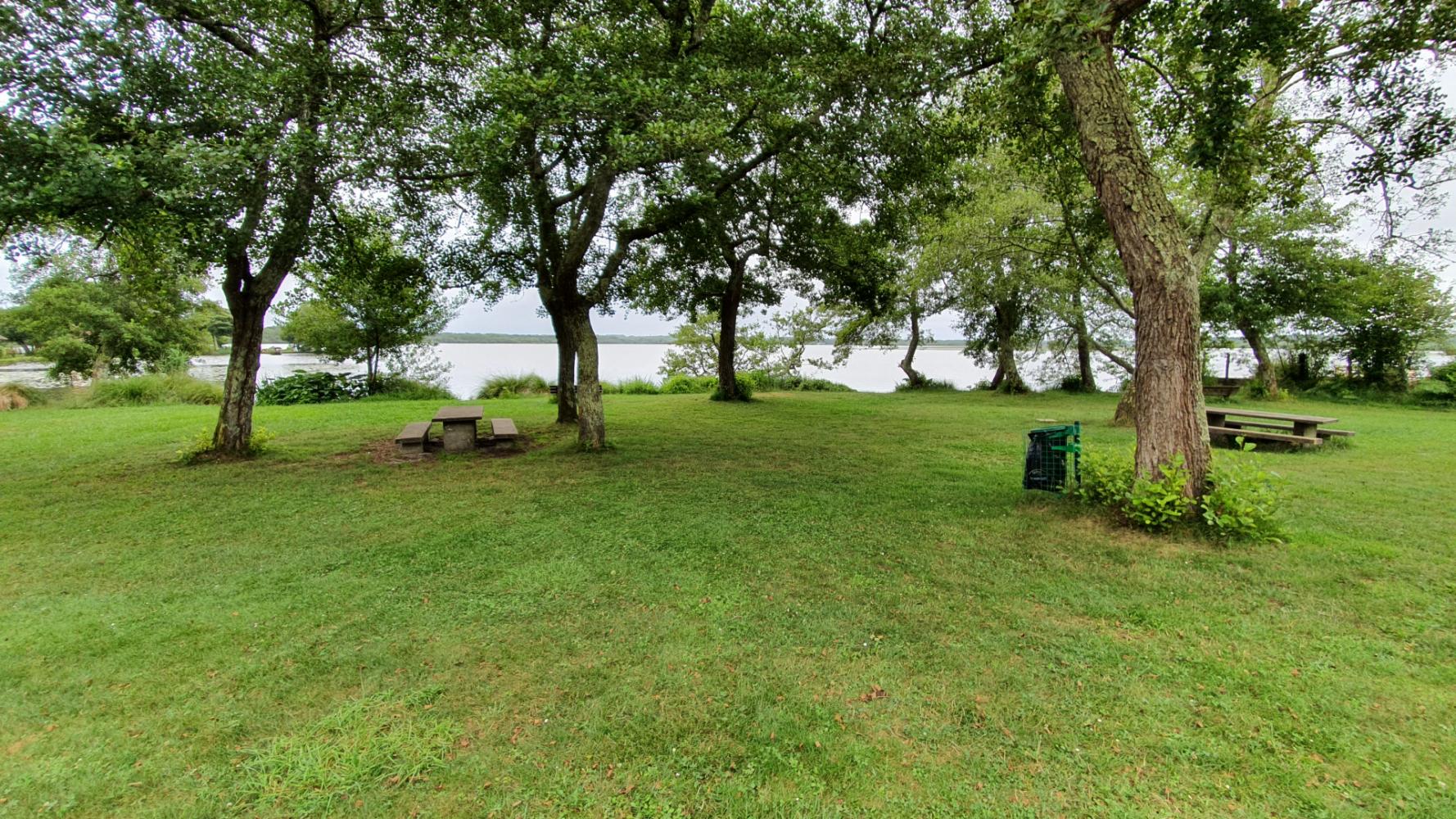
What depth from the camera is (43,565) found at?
11.8 feet

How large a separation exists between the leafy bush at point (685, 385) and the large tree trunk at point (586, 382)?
1123cm

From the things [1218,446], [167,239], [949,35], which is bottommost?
[1218,446]

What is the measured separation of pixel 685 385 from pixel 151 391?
45.2 feet

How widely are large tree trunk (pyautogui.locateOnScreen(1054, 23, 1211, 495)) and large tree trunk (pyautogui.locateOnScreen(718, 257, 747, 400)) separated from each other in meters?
9.96

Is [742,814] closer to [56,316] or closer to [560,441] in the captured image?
[560,441]

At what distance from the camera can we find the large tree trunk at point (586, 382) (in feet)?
24.1

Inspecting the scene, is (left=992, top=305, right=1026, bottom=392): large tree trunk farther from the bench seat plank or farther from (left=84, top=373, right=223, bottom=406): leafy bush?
(left=84, top=373, right=223, bottom=406): leafy bush

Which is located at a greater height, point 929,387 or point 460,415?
point 929,387

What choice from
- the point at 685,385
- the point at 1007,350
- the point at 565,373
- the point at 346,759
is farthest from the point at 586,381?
the point at 1007,350

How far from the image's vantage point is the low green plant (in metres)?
6.54

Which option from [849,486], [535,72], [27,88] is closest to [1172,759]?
[849,486]

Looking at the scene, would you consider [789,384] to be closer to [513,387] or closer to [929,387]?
[929,387]

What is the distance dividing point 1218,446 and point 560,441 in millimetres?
9159

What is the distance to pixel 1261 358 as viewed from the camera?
15.4 meters
